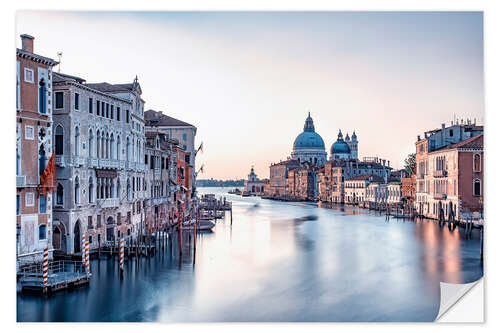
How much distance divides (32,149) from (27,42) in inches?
52.9

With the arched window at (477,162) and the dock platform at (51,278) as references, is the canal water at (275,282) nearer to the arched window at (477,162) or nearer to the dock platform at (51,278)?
the dock platform at (51,278)

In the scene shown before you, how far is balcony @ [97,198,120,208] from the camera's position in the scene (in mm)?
9883

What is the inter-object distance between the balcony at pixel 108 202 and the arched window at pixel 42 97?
251 cm

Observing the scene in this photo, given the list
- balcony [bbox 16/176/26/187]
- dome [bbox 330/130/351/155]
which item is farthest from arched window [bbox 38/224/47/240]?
dome [bbox 330/130/351/155]

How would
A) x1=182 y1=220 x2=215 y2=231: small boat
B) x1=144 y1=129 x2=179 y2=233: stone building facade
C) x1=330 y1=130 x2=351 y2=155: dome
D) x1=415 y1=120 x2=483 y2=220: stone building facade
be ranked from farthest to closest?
1. x1=330 y1=130 x2=351 y2=155: dome
2. x1=182 y1=220 x2=215 y2=231: small boat
3. x1=144 y1=129 x2=179 y2=233: stone building facade
4. x1=415 y1=120 x2=483 y2=220: stone building facade

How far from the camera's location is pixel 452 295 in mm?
6703

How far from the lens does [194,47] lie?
6.89m

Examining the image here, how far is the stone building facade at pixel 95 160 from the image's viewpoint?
8.98 m

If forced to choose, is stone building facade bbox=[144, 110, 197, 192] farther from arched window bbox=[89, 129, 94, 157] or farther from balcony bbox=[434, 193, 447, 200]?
balcony bbox=[434, 193, 447, 200]

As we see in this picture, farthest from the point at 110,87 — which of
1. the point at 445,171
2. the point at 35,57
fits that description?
the point at 445,171

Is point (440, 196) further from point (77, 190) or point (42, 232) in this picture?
point (42, 232)

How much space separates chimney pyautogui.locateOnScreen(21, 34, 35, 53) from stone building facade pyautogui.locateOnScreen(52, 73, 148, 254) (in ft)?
5.10

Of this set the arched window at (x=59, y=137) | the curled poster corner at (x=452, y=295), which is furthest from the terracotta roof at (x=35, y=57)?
the curled poster corner at (x=452, y=295)
